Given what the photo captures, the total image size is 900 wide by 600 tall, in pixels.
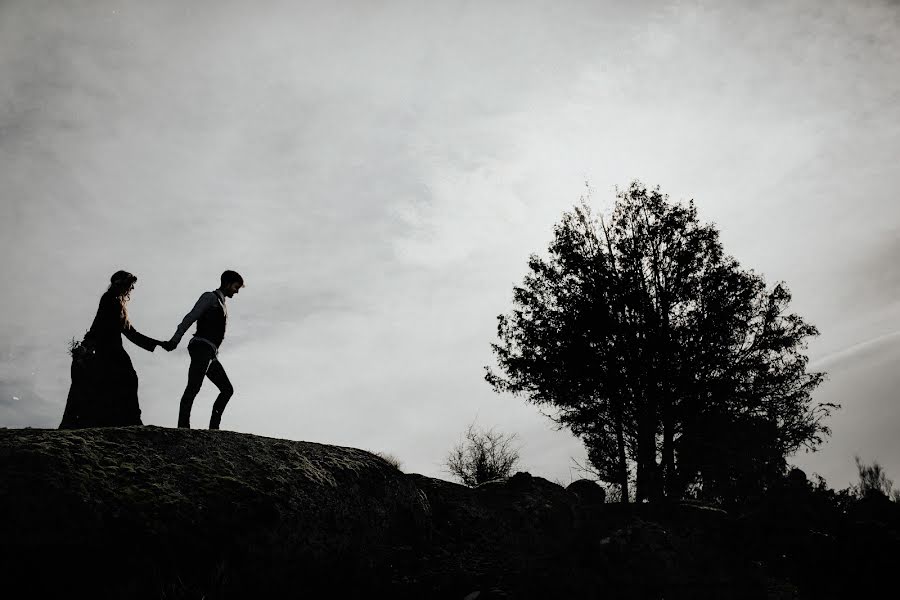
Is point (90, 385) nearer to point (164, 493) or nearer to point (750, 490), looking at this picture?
point (164, 493)

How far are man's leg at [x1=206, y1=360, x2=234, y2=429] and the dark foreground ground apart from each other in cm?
116

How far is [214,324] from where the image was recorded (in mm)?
6281

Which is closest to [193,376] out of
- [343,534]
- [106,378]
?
[106,378]

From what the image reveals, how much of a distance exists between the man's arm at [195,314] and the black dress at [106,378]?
259mm

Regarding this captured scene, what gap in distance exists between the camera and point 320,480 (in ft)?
17.2

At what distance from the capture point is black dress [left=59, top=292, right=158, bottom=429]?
5.45 meters

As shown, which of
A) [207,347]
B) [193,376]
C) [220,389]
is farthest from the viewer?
[220,389]

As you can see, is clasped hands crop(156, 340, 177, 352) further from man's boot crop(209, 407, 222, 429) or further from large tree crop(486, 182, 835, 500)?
large tree crop(486, 182, 835, 500)

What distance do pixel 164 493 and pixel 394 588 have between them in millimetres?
2236

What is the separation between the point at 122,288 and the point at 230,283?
3.86 ft

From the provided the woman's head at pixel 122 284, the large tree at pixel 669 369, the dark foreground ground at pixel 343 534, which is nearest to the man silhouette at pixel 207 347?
the woman's head at pixel 122 284

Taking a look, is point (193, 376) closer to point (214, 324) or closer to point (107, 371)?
point (214, 324)

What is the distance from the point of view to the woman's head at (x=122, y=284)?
602 centimetres

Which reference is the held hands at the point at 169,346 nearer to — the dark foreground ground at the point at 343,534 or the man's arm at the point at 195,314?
the man's arm at the point at 195,314
